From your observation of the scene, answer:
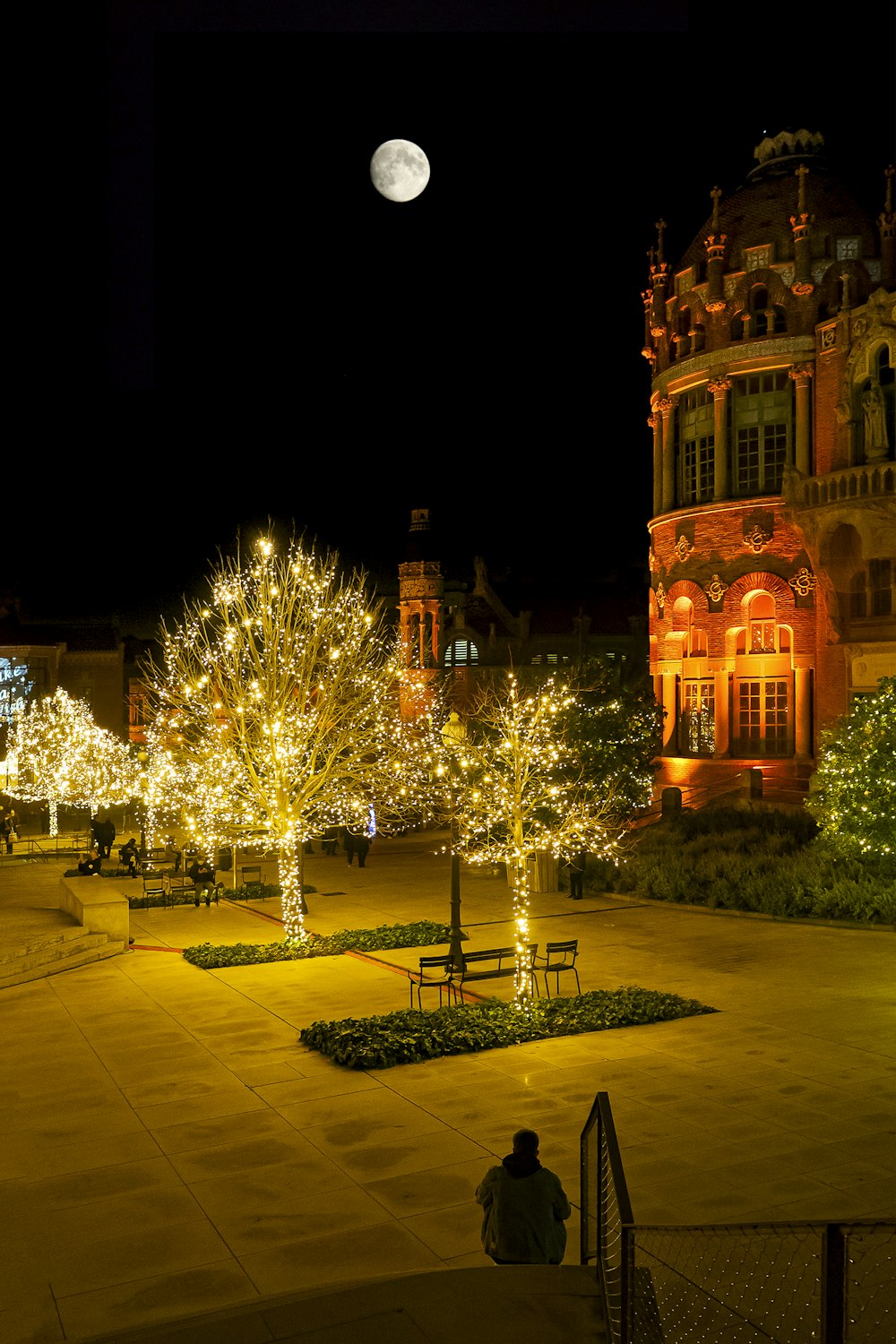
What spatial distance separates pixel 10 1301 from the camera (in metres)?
7.64

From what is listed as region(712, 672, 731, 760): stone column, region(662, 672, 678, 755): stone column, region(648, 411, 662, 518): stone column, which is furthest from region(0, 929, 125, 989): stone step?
region(648, 411, 662, 518): stone column

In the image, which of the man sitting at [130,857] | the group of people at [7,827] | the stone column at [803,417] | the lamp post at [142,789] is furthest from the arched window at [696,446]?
the group of people at [7,827]

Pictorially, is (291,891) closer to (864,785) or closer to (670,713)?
(864,785)

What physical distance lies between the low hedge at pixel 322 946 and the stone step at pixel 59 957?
1619 mm

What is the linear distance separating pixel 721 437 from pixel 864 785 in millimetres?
21819

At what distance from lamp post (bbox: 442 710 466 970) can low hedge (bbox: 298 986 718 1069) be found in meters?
1.36

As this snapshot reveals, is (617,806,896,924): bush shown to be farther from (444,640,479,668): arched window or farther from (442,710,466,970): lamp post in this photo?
(444,640,479,668): arched window

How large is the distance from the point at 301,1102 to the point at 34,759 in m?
33.5

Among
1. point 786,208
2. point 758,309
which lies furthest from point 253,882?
point 786,208

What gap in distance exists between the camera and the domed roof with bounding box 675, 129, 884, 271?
132 ft

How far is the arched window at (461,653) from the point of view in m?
74.1

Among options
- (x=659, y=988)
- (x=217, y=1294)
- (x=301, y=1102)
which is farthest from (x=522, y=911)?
(x=217, y=1294)

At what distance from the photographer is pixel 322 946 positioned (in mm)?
19828

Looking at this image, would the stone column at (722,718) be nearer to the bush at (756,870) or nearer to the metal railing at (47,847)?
the bush at (756,870)
